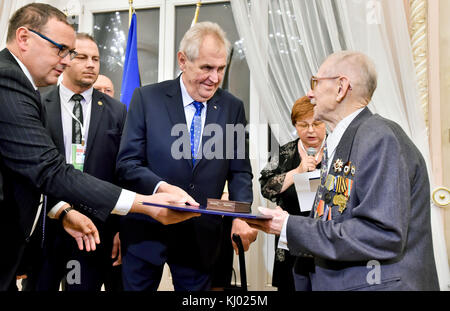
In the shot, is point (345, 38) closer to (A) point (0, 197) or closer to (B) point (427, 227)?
(B) point (427, 227)

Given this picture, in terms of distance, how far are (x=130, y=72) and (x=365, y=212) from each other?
112 inches

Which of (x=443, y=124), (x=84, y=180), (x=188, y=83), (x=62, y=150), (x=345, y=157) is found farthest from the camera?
(x=443, y=124)

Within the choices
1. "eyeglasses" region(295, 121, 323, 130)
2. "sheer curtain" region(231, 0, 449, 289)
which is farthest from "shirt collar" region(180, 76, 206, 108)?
"sheer curtain" region(231, 0, 449, 289)

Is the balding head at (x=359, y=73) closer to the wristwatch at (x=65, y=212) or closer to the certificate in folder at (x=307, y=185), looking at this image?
the certificate in folder at (x=307, y=185)

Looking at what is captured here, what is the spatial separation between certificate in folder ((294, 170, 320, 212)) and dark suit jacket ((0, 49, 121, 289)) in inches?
43.1

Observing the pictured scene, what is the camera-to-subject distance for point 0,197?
1348 mm

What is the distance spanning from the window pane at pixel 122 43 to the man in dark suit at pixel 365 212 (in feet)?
9.46

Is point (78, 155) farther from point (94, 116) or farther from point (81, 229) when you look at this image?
point (81, 229)

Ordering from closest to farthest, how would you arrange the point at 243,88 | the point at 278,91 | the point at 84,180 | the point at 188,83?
the point at 84,180 < the point at 188,83 < the point at 278,91 < the point at 243,88

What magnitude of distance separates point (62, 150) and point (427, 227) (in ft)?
5.93

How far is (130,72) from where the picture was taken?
3664 millimetres

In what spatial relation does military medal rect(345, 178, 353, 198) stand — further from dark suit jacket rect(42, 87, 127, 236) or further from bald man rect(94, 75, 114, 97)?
bald man rect(94, 75, 114, 97)

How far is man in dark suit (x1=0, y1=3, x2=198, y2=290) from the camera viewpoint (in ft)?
4.83
